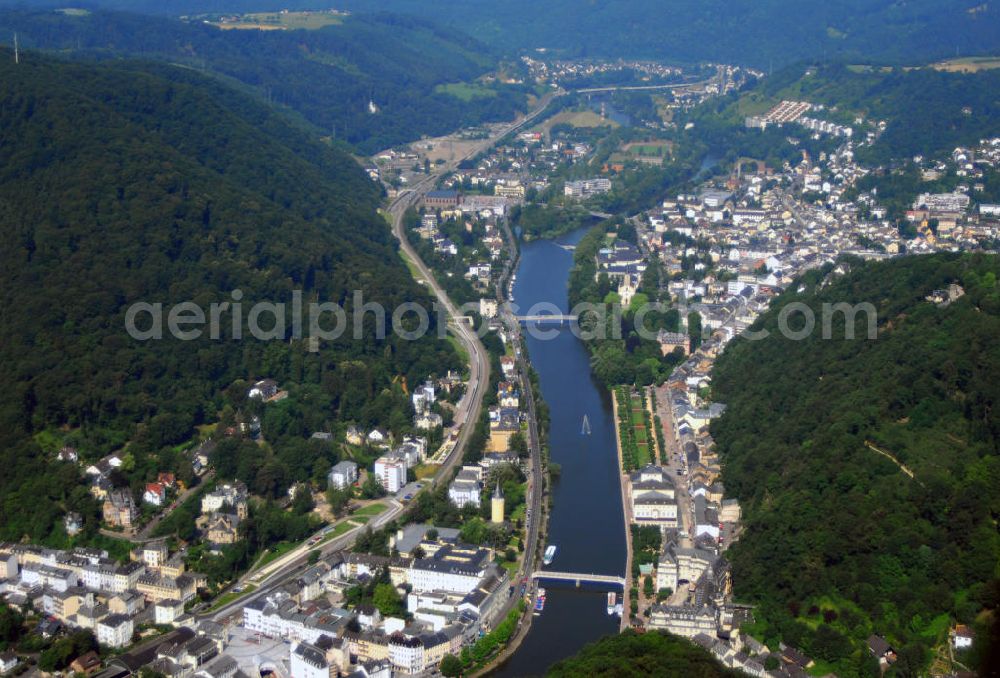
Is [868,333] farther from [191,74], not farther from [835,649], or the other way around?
[191,74]

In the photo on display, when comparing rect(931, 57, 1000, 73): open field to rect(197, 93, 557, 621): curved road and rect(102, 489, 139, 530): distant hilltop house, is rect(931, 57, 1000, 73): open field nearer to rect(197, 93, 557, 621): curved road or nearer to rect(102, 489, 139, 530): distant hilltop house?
rect(197, 93, 557, 621): curved road

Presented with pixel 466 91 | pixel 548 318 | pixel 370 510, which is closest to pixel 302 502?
pixel 370 510

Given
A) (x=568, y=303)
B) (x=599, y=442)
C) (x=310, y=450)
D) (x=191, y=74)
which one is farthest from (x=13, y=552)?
(x=191, y=74)

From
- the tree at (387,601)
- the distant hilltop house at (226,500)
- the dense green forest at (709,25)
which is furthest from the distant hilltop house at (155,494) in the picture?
the dense green forest at (709,25)

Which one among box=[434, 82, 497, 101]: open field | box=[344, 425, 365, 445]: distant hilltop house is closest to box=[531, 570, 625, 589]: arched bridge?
box=[344, 425, 365, 445]: distant hilltop house

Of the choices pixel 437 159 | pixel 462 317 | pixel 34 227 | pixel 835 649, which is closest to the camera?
pixel 835 649
